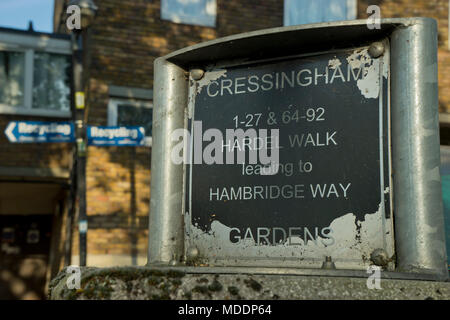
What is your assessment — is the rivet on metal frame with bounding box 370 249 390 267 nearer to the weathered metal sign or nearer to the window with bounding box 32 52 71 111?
the weathered metal sign

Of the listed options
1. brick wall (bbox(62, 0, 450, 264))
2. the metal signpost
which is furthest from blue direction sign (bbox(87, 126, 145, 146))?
the metal signpost

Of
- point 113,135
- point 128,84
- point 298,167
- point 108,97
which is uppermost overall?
point 128,84

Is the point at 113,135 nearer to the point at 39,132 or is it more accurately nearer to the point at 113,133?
the point at 113,133

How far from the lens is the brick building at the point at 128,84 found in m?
10.3

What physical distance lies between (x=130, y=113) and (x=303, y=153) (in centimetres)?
873

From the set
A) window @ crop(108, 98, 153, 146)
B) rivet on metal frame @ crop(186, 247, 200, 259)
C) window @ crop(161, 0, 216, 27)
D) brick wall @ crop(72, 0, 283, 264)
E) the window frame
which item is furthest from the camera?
the window frame

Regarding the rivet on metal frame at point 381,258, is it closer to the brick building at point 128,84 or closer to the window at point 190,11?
the brick building at point 128,84

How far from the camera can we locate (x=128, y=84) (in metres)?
10.7

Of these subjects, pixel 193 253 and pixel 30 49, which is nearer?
pixel 193 253

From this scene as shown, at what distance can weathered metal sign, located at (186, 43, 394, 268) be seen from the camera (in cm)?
212

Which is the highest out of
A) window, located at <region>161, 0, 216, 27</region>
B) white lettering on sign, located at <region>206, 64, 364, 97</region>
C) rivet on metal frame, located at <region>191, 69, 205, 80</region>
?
window, located at <region>161, 0, 216, 27</region>

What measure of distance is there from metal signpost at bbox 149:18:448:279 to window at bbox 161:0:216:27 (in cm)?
882

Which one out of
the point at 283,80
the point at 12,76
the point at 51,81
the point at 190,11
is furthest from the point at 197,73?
the point at 12,76
